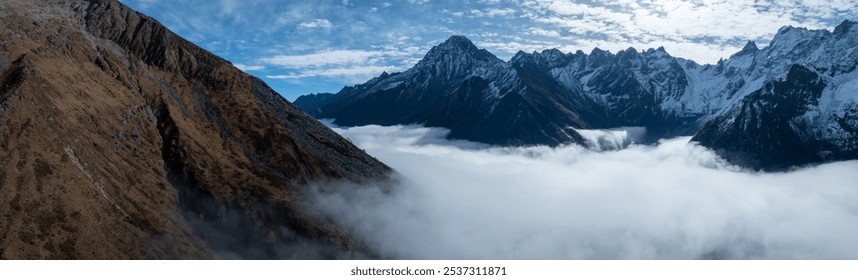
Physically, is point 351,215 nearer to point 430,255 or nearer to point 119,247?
point 430,255

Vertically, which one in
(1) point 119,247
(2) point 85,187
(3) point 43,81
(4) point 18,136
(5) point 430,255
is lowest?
(5) point 430,255

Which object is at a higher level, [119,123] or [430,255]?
A: [119,123]

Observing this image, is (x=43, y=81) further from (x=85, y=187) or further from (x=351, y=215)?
(x=351, y=215)

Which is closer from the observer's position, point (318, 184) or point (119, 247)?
point (119, 247)
